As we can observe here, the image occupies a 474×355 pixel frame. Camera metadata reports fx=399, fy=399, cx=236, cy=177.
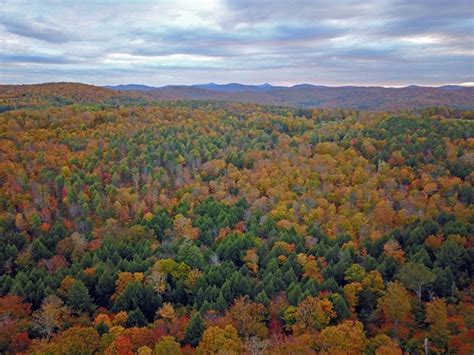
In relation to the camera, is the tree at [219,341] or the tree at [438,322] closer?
the tree at [219,341]

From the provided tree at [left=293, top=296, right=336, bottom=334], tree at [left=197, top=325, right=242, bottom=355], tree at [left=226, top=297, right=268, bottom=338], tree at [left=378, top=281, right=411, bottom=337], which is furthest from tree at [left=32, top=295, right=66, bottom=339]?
tree at [left=378, top=281, right=411, bottom=337]

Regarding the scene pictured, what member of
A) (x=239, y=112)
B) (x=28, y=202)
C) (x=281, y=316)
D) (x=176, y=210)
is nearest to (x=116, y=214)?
(x=176, y=210)

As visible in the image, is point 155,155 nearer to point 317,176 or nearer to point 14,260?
point 317,176

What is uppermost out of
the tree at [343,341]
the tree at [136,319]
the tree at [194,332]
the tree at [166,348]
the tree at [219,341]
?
the tree at [343,341]

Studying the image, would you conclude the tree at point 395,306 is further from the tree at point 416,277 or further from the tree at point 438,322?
the tree at point 416,277

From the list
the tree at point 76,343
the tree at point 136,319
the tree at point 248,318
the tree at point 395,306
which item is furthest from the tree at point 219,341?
the tree at point 395,306

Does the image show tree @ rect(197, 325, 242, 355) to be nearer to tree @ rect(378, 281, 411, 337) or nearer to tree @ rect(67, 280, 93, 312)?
tree @ rect(378, 281, 411, 337)
